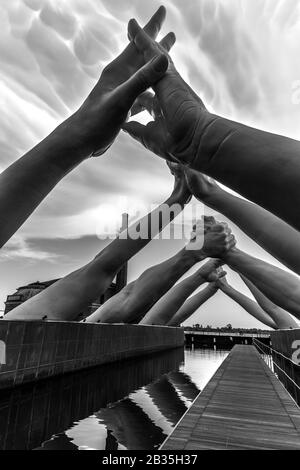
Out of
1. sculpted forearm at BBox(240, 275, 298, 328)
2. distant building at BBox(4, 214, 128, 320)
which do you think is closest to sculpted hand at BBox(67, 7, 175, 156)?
sculpted forearm at BBox(240, 275, 298, 328)

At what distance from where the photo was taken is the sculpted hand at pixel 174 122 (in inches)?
150

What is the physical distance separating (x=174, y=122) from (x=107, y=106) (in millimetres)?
2812

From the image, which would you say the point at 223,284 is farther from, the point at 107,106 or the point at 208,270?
the point at 107,106

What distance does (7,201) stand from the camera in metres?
5.61

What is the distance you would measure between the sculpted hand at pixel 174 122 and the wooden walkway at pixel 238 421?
2863 millimetres

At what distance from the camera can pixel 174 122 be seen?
408 cm

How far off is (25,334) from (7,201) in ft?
13.6

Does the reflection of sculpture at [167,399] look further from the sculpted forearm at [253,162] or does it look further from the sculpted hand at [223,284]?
the sculpted hand at [223,284]

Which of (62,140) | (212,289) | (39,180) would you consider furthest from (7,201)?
(212,289)

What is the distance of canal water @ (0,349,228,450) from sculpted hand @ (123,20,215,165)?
13.1ft

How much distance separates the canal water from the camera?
5172mm

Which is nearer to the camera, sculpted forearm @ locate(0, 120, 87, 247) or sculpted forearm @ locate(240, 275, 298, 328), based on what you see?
sculpted forearm @ locate(0, 120, 87, 247)

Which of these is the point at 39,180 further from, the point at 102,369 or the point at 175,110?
the point at 102,369

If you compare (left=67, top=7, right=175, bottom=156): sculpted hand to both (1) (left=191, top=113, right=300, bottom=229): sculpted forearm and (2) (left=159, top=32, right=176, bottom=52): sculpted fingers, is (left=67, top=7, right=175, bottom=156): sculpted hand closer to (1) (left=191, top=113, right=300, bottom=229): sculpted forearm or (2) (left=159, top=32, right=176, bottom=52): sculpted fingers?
(2) (left=159, top=32, right=176, bottom=52): sculpted fingers
